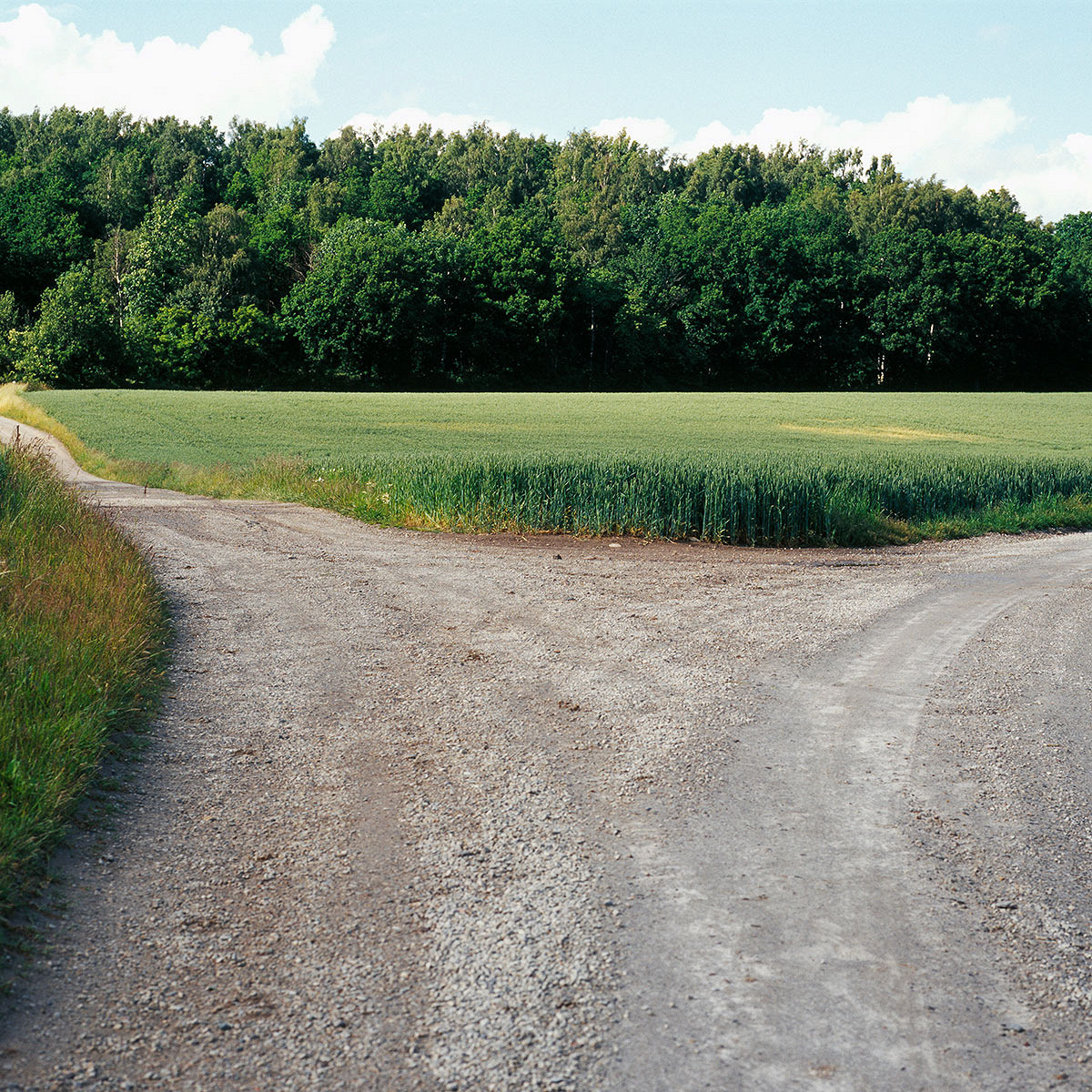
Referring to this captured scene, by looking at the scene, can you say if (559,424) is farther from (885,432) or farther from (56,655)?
(56,655)

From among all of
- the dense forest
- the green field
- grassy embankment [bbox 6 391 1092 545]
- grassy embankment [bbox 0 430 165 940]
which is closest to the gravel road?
grassy embankment [bbox 0 430 165 940]

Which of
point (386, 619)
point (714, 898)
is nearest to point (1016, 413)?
point (386, 619)

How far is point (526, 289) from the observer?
274ft

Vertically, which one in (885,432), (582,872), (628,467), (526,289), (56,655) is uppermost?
(526,289)

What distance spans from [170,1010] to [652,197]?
383ft

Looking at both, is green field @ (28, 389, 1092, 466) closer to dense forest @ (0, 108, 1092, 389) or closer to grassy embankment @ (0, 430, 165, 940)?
grassy embankment @ (0, 430, 165, 940)

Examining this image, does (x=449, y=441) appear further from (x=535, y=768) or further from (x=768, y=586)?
(x=535, y=768)

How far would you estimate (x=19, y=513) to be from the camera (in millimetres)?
10438

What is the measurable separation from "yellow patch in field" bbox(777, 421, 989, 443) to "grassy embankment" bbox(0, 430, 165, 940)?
33764 millimetres

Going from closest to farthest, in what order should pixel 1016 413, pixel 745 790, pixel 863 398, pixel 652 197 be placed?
pixel 745 790 < pixel 1016 413 < pixel 863 398 < pixel 652 197

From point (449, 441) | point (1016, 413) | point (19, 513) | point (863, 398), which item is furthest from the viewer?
point (863, 398)

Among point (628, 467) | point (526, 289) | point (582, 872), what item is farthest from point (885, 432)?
point (526, 289)

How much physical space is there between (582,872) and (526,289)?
8148 centimetres

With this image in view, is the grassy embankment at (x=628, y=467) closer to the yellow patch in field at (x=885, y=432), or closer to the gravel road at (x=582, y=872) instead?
the yellow patch in field at (x=885, y=432)
